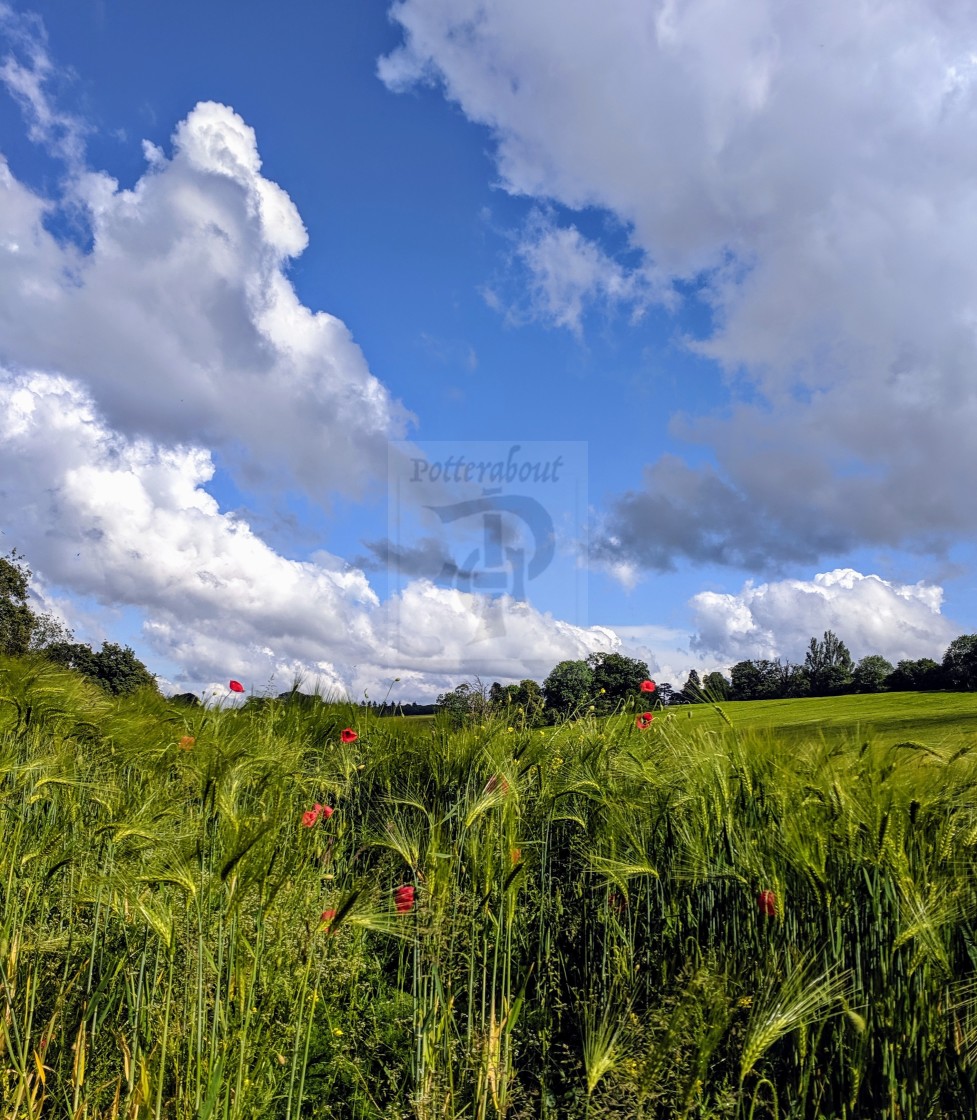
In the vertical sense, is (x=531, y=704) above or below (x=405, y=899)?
above

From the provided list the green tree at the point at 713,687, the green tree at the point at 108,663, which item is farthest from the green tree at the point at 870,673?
the green tree at the point at 713,687

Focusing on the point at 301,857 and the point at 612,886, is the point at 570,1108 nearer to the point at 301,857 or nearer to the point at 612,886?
the point at 612,886

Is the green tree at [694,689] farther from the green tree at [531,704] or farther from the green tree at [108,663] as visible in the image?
the green tree at [108,663]

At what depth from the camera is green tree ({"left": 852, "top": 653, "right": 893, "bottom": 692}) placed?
49.4 m

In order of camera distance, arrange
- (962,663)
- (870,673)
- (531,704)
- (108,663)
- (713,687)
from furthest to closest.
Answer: (870,673)
(962,663)
(108,663)
(531,704)
(713,687)

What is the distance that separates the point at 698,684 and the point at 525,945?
4.29 ft

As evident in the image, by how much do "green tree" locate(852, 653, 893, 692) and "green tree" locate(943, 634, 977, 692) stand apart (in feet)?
29.2

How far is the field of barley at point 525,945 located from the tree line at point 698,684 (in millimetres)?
920

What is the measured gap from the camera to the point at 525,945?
8.81 ft

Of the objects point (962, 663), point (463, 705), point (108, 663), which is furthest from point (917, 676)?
point (463, 705)

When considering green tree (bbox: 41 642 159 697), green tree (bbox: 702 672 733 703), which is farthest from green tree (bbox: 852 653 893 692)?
green tree (bbox: 702 672 733 703)

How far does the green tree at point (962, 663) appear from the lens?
3475 cm

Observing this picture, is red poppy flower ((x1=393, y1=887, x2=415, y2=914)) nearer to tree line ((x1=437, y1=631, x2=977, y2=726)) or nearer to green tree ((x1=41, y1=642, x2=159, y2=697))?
tree line ((x1=437, y1=631, x2=977, y2=726))

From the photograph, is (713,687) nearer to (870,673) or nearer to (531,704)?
(531,704)
